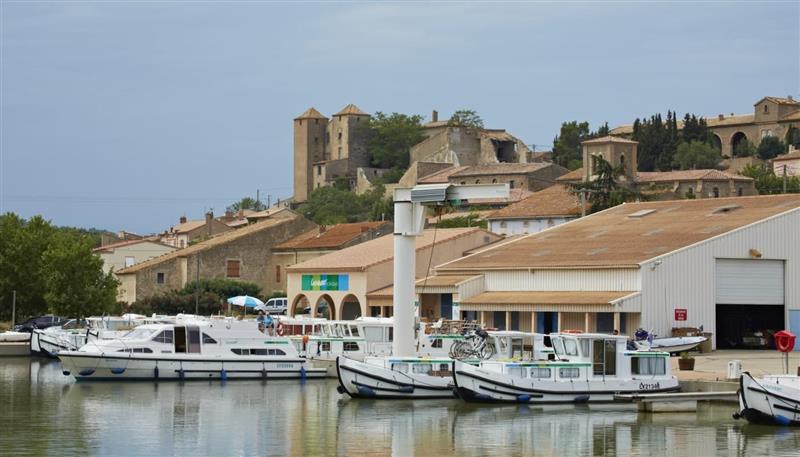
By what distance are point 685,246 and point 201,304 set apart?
126 feet

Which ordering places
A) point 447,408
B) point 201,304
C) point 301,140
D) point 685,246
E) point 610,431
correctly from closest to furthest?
point 610,431 → point 447,408 → point 685,246 → point 201,304 → point 301,140

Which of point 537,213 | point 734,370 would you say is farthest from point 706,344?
point 537,213

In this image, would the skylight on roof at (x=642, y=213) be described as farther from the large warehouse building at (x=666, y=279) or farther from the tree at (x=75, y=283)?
the tree at (x=75, y=283)

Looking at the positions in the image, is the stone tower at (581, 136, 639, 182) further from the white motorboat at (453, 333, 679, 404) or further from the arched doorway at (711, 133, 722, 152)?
the white motorboat at (453, 333, 679, 404)

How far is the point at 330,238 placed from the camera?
93500mm

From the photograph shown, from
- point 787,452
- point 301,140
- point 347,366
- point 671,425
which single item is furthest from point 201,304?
point 301,140

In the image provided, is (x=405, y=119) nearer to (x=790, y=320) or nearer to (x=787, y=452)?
(x=790, y=320)

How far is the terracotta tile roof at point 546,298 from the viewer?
180 feet

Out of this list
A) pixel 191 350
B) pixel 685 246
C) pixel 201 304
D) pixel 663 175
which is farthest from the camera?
pixel 663 175

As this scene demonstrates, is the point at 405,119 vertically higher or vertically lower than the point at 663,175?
higher

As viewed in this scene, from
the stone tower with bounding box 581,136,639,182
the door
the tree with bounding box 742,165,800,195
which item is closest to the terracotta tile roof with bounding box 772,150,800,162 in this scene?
the tree with bounding box 742,165,800,195

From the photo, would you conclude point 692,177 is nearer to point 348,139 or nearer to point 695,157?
point 695,157

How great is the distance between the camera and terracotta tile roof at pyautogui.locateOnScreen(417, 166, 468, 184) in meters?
153

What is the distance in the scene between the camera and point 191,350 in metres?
51.3
